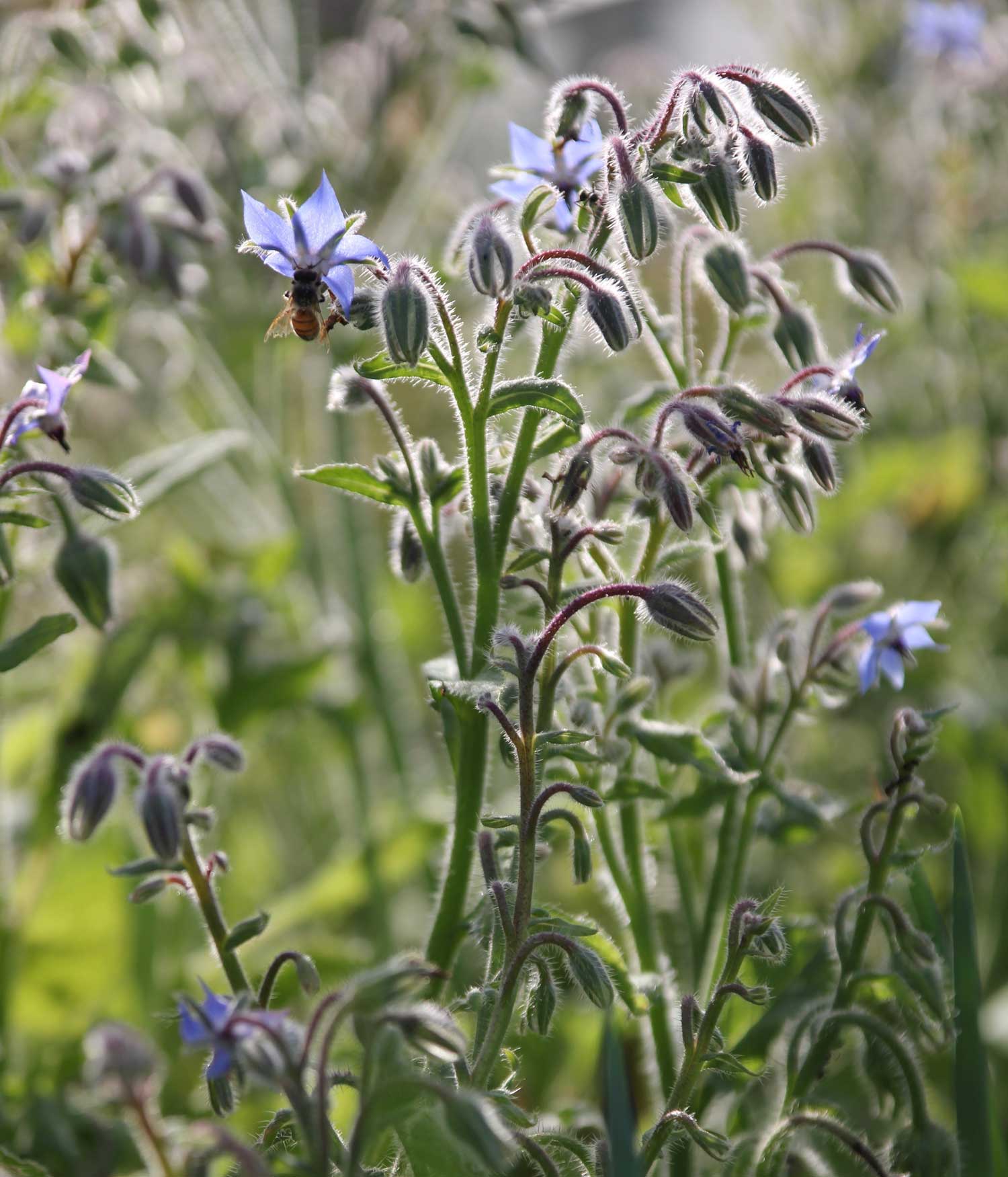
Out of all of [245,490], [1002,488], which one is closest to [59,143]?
[245,490]

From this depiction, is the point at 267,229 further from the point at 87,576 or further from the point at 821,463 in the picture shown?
the point at 821,463

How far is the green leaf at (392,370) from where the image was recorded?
1.08 metres

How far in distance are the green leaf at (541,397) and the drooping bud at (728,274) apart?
0.20 meters

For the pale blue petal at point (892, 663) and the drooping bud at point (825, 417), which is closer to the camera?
the drooping bud at point (825, 417)

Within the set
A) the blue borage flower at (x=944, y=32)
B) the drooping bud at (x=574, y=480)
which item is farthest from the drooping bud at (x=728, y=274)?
the blue borage flower at (x=944, y=32)

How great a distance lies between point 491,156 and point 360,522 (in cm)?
305

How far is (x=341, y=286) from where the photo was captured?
106cm

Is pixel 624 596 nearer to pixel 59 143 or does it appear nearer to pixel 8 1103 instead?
pixel 8 1103

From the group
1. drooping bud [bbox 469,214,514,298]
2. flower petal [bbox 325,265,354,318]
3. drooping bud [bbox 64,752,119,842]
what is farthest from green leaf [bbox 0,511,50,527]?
drooping bud [bbox 469,214,514,298]

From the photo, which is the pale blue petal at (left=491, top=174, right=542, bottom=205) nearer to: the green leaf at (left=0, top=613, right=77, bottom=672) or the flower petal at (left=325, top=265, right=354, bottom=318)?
the flower petal at (left=325, top=265, right=354, bottom=318)

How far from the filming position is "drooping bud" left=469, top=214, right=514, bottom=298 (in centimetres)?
101

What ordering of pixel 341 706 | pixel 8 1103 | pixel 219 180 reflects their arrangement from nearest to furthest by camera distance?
1. pixel 8 1103
2. pixel 341 706
3. pixel 219 180

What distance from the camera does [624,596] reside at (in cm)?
107

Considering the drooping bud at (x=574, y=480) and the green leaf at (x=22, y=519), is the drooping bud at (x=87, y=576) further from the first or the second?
the drooping bud at (x=574, y=480)
